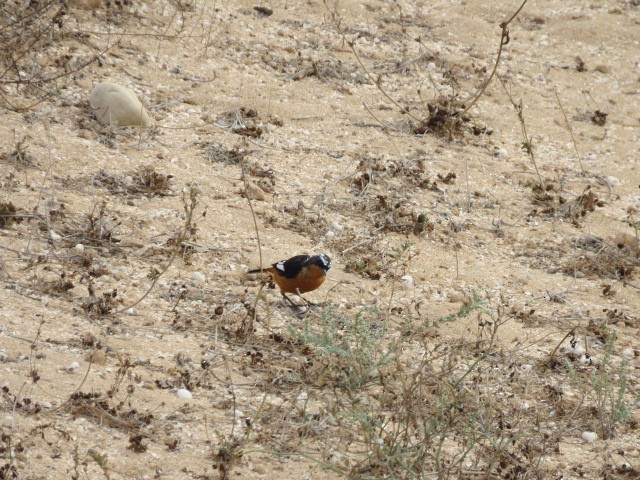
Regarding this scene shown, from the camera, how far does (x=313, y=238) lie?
7.30m

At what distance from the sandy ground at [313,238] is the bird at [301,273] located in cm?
21

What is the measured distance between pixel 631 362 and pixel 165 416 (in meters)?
3.08

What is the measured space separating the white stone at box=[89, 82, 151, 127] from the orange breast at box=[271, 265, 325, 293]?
244 centimetres

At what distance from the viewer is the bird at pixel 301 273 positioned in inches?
243

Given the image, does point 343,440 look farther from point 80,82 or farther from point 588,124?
point 588,124

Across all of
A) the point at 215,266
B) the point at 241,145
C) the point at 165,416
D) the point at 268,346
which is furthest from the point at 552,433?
the point at 241,145

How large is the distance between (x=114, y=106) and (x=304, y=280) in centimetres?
271

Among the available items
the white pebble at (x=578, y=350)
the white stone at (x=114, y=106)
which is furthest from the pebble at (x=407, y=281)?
the white stone at (x=114, y=106)

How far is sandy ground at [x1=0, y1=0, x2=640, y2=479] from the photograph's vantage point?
4707 millimetres

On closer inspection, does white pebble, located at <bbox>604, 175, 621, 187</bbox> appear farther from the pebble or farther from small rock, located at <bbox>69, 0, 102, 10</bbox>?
small rock, located at <bbox>69, 0, 102, 10</bbox>

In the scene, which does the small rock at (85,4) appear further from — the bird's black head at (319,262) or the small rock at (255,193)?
the bird's black head at (319,262)

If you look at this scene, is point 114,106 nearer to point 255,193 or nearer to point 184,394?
point 255,193

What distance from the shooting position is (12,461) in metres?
3.96

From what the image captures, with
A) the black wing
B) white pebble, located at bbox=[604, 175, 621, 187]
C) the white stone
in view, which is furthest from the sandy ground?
the black wing
